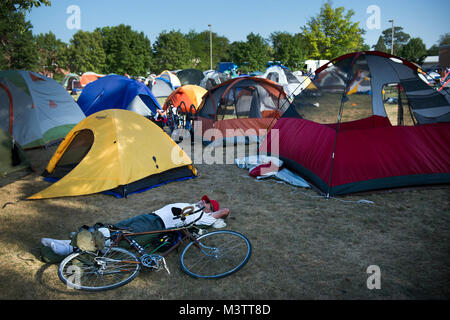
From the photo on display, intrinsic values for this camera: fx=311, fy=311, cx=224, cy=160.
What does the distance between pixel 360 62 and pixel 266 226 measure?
3679 millimetres

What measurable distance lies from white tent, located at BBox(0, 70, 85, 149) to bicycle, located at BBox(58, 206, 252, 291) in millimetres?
7007

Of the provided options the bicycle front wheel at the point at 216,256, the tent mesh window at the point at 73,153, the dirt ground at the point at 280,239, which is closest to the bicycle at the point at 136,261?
the bicycle front wheel at the point at 216,256

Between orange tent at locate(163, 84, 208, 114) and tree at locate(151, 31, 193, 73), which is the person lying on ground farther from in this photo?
tree at locate(151, 31, 193, 73)

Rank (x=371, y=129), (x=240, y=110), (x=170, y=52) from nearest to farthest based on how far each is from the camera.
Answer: (x=371, y=129)
(x=240, y=110)
(x=170, y=52)

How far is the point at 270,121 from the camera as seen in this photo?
9930mm

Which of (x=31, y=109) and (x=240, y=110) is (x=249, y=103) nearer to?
(x=240, y=110)

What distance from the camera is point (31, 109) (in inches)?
346

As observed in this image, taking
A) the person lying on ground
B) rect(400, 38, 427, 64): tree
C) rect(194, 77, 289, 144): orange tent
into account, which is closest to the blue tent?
rect(194, 77, 289, 144): orange tent

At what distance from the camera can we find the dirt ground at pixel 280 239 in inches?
121

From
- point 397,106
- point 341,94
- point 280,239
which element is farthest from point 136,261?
point 397,106

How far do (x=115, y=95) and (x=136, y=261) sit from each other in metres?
10.9

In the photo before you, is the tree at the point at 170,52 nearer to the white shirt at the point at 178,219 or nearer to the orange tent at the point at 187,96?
the orange tent at the point at 187,96

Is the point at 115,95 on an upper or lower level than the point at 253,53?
lower

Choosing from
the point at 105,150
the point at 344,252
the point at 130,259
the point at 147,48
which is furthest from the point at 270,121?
the point at 147,48
